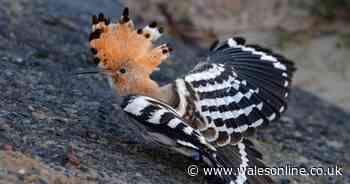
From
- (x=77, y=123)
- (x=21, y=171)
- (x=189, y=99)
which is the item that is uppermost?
(x=189, y=99)

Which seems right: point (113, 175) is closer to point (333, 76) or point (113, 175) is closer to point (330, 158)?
point (330, 158)

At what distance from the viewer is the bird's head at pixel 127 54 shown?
3898 mm

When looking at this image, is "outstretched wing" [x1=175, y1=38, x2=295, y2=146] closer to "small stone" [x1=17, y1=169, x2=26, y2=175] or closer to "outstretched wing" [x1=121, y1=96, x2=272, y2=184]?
"outstretched wing" [x1=121, y1=96, x2=272, y2=184]

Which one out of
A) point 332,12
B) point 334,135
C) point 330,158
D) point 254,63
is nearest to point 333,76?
point 332,12

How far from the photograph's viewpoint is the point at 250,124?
4090 mm

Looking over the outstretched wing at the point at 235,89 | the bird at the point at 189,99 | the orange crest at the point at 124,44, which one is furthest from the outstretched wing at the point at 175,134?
the orange crest at the point at 124,44

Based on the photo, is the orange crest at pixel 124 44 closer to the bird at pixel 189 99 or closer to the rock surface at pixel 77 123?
Result: the bird at pixel 189 99

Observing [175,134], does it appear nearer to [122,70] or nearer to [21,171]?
[122,70]

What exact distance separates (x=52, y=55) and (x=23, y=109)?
4.48ft

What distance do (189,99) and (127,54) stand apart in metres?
0.42

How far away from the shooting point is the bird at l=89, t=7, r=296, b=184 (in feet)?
11.9

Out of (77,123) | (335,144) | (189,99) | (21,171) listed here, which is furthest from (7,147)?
(335,144)

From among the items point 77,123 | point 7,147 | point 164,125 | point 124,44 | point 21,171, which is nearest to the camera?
point 21,171

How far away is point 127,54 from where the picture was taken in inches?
156
